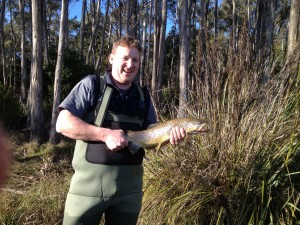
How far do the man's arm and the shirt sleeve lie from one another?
0.04 meters

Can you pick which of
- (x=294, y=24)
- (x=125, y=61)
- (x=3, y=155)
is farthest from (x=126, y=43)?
(x=294, y=24)

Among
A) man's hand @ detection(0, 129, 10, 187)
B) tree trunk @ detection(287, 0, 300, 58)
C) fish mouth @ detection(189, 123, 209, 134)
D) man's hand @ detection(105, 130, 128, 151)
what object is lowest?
man's hand @ detection(105, 130, 128, 151)

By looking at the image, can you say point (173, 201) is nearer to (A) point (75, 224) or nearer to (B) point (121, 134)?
(A) point (75, 224)

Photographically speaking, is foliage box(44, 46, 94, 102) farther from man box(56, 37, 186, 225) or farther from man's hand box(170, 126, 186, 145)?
man's hand box(170, 126, 186, 145)

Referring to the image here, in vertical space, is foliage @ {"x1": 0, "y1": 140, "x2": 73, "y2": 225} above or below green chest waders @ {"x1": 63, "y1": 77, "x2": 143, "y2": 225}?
below

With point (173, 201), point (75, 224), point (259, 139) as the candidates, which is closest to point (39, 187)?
point (173, 201)

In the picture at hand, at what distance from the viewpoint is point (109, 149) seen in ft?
7.66

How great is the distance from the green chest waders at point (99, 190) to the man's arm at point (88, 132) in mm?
119

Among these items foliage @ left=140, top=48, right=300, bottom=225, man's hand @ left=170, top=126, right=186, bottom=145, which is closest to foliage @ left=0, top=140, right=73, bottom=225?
foliage @ left=140, top=48, right=300, bottom=225

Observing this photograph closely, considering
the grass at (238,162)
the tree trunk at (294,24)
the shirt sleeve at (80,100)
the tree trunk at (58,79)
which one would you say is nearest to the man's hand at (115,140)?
the shirt sleeve at (80,100)

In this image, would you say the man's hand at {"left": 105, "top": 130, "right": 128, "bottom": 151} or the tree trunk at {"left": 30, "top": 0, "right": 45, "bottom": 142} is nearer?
the man's hand at {"left": 105, "top": 130, "right": 128, "bottom": 151}

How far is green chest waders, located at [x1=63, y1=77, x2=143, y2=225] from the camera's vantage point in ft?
7.76

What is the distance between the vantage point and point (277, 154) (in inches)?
126

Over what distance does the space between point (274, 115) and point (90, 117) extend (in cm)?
179
